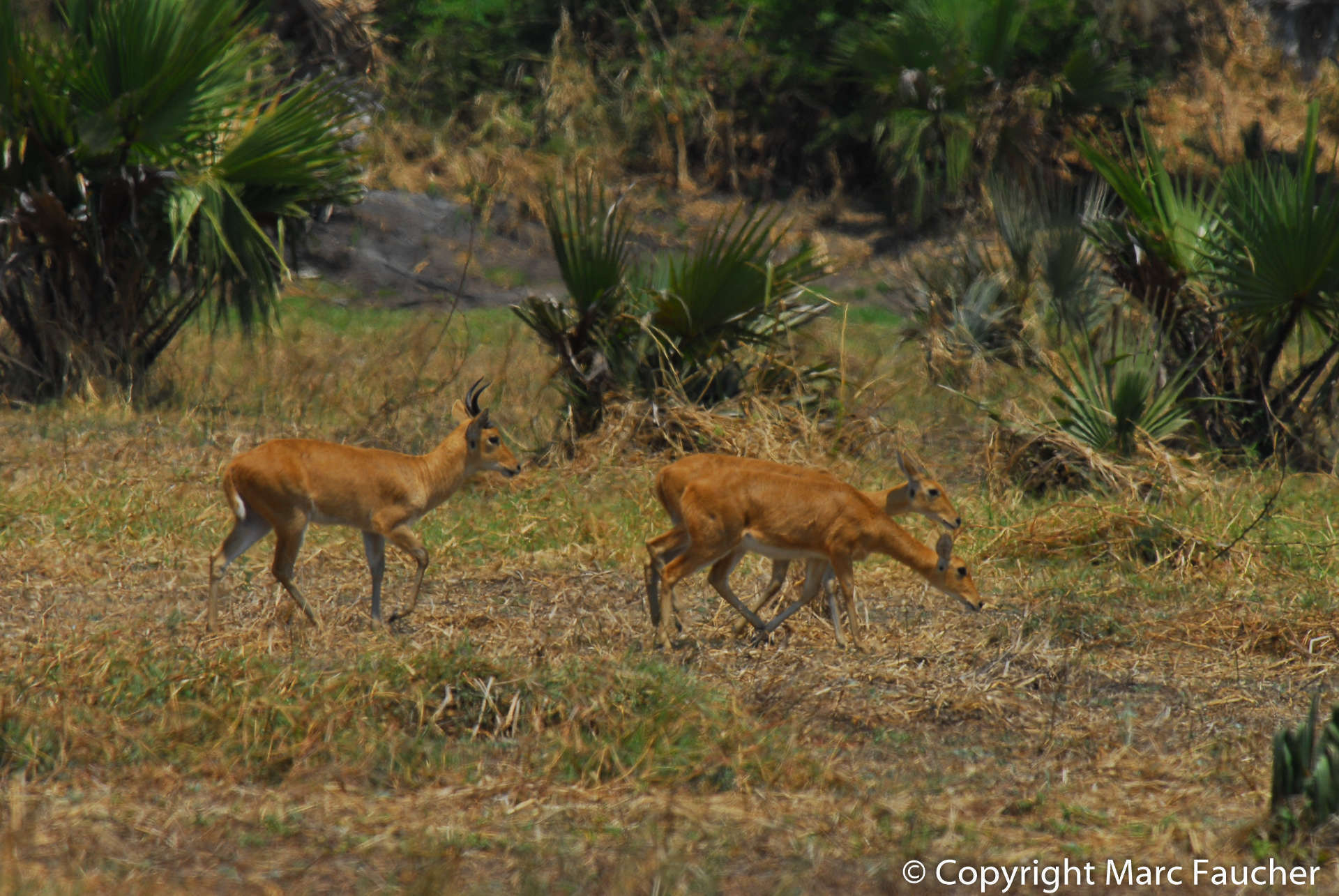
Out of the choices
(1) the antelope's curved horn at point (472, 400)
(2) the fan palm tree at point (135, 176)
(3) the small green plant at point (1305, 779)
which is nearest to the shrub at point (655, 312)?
(2) the fan palm tree at point (135, 176)

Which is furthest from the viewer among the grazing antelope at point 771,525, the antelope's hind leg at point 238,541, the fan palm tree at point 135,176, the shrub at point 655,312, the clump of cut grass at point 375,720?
the fan palm tree at point 135,176

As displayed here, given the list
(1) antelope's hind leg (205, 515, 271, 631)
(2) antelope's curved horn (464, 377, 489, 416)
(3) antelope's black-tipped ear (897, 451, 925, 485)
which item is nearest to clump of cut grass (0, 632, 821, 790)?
(1) antelope's hind leg (205, 515, 271, 631)

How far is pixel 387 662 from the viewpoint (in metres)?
5.68

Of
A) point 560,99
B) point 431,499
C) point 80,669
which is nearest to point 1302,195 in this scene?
point 431,499

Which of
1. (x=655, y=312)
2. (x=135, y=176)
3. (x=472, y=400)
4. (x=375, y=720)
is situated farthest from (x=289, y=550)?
(x=135, y=176)

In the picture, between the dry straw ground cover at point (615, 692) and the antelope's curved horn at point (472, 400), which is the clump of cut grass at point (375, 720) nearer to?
the dry straw ground cover at point (615, 692)

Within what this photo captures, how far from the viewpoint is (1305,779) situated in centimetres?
452

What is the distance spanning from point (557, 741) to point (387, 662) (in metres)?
0.83

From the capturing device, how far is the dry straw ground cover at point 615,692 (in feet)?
14.5

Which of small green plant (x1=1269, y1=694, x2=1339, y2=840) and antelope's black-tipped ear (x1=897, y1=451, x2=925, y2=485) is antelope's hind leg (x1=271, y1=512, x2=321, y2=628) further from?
small green plant (x1=1269, y1=694, x2=1339, y2=840)

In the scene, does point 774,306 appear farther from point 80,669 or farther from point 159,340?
point 80,669

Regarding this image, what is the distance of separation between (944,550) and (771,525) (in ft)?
2.72

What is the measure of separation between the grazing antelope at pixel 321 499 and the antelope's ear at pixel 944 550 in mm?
2331

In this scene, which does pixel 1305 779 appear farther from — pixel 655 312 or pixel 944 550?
pixel 655 312
